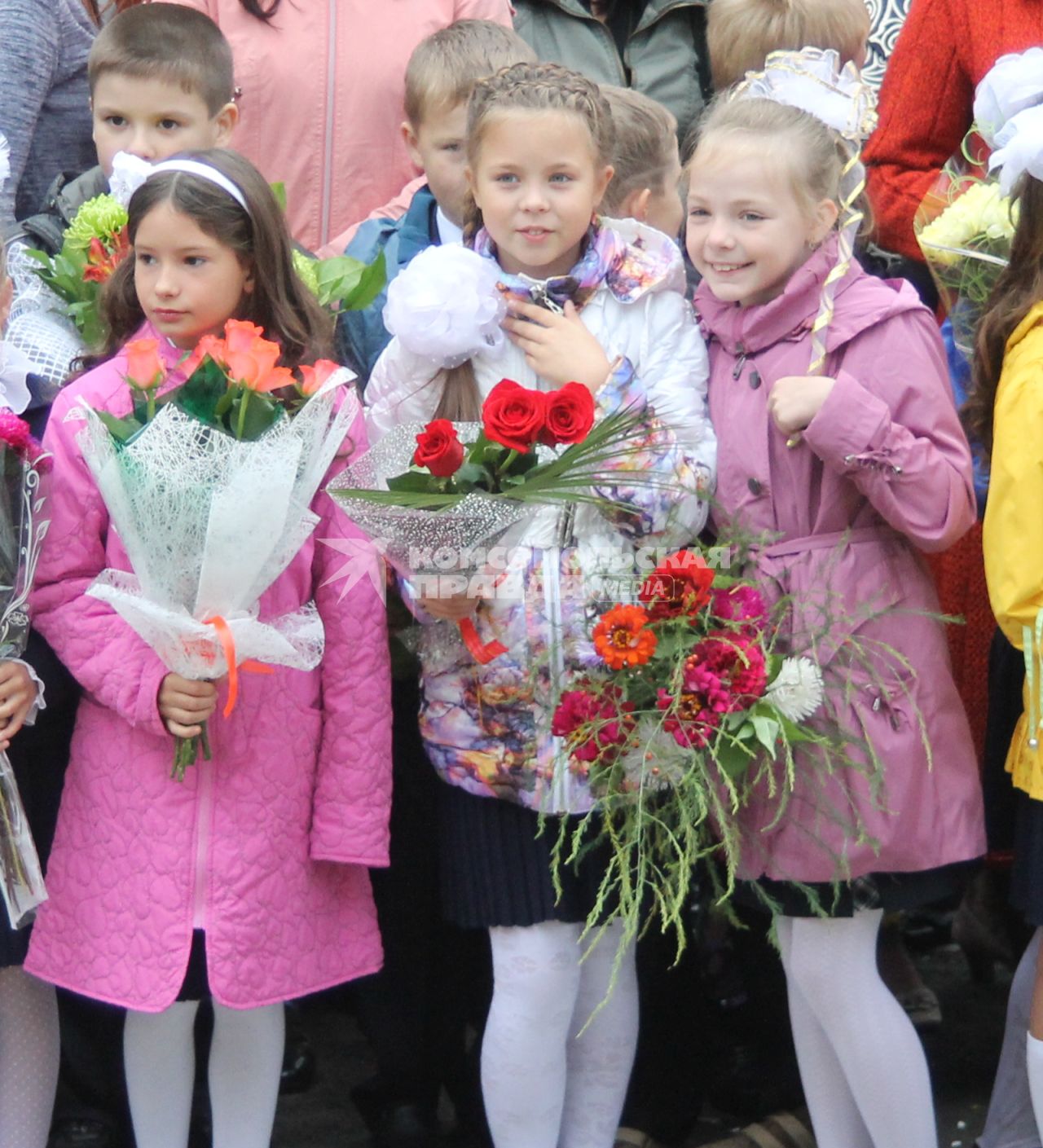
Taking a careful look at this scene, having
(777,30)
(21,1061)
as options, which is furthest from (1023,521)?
(21,1061)

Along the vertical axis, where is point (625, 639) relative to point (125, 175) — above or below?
below

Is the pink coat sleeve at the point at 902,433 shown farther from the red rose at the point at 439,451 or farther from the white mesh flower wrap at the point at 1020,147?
the red rose at the point at 439,451

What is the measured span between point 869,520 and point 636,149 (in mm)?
955

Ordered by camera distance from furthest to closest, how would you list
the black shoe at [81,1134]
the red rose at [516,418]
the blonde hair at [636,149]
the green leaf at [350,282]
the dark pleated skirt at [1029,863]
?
the black shoe at [81,1134] → the blonde hair at [636,149] → the green leaf at [350,282] → the dark pleated skirt at [1029,863] → the red rose at [516,418]

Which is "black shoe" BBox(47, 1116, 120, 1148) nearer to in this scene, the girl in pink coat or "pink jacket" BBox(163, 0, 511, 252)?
the girl in pink coat

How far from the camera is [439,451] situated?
2844 millimetres

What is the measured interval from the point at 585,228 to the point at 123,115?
43.6 inches

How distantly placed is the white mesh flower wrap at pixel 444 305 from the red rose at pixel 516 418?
0.34 metres

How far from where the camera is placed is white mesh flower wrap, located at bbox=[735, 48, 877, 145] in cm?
333

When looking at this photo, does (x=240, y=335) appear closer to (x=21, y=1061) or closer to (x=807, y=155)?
(x=807, y=155)

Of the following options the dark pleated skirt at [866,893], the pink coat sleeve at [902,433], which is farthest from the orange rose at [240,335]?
the dark pleated skirt at [866,893]

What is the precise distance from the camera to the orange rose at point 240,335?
302 centimetres

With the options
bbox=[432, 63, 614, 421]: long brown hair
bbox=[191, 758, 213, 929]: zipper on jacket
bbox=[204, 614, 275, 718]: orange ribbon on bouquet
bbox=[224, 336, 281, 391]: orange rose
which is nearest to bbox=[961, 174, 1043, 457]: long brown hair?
bbox=[432, 63, 614, 421]: long brown hair

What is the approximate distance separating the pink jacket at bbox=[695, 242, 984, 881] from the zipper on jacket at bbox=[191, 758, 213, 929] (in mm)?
928
